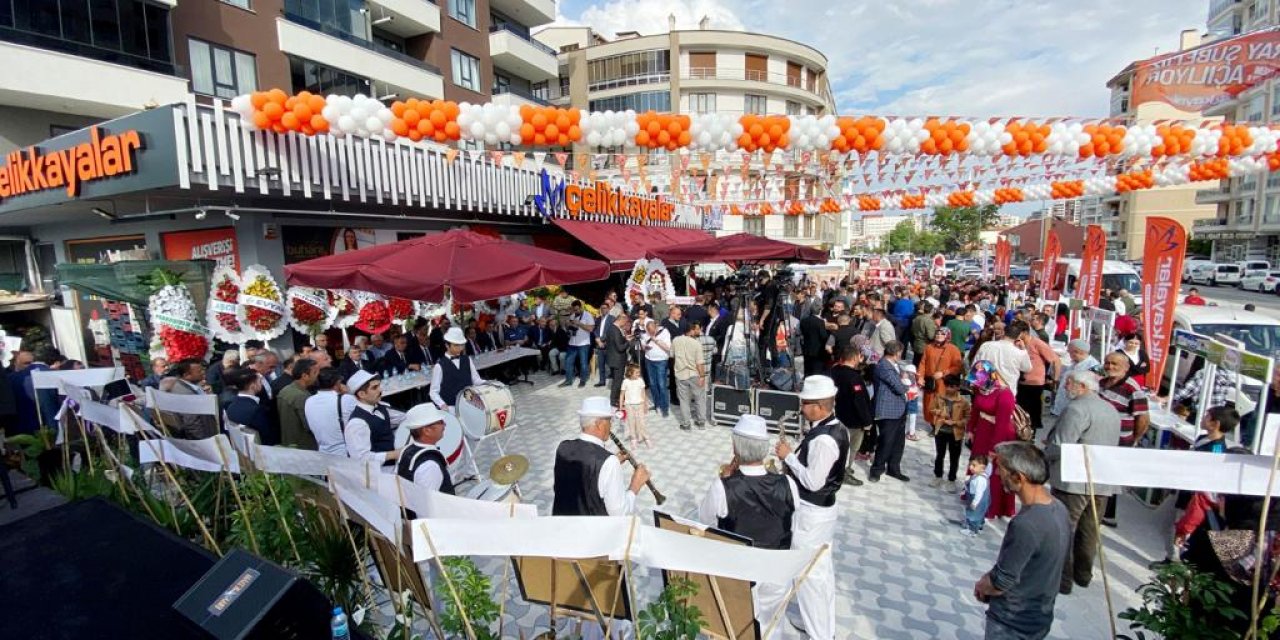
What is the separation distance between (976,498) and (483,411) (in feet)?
16.0

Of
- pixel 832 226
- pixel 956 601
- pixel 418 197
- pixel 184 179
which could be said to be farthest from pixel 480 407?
pixel 832 226

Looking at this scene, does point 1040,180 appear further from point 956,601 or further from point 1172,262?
point 956,601

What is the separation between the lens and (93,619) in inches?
87.5

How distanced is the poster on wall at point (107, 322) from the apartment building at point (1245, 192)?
54561 mm

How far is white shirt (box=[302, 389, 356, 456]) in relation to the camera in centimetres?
471

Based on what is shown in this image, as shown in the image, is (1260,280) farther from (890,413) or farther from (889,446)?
(890,413)

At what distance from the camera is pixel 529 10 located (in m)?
27.1

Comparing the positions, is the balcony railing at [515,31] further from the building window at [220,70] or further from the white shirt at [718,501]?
the white shirt at [718,501]

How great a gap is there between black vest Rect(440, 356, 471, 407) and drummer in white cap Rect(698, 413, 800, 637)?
387cm

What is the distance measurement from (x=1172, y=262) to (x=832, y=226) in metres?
50.8

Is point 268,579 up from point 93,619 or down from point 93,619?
up

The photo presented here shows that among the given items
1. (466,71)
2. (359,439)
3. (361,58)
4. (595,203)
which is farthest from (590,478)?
(466,71)

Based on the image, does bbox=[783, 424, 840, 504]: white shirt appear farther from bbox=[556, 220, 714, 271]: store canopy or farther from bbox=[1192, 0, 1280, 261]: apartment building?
bbox=[1192, 0, 1280, 261]: apartment building

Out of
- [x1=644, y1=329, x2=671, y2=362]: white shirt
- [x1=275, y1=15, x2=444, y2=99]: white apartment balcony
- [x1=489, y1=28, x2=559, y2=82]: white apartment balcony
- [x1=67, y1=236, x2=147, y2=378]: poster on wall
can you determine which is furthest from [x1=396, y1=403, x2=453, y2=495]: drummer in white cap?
[x1=489, y1=28, x2=559, y2=82]: white apartment balcony
